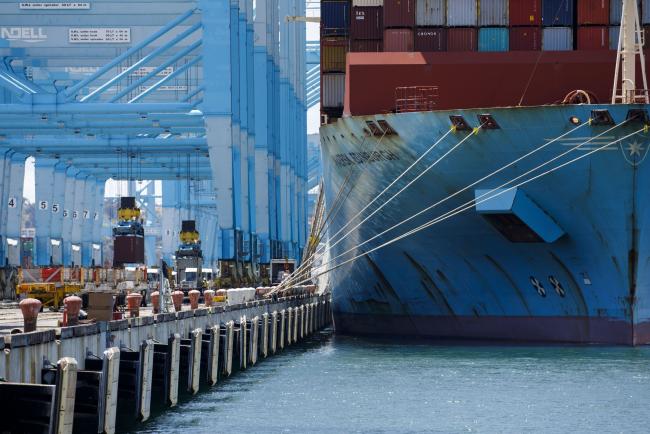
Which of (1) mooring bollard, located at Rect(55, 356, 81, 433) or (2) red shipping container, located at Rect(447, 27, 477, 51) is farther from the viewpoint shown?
(2) red shipping container, located at Rect(447, 27, 477, 51)

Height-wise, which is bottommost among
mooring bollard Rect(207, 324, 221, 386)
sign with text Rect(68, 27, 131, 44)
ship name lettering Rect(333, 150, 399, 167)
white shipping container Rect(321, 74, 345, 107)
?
mooring bollard Rect(207, 324, 221, 386)

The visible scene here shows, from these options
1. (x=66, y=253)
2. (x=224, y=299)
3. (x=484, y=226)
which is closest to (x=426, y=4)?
(x=484, y=226)

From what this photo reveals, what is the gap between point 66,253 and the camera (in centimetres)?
8994

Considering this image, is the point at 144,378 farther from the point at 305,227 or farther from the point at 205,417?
the point at 305,227

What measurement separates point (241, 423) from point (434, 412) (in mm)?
3728

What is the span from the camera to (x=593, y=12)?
132 ft

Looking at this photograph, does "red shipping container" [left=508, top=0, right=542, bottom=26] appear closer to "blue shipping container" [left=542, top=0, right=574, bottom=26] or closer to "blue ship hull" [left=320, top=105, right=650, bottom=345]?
"blue shipping container" [left=542, top=0, right=574, bottom=26]

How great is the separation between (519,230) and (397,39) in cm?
806

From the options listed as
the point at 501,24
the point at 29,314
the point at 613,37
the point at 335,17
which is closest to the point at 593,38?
the point at 613,37

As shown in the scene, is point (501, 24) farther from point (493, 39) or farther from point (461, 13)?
point (461, 13)

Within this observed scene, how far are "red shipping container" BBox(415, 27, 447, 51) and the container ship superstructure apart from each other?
3 cm

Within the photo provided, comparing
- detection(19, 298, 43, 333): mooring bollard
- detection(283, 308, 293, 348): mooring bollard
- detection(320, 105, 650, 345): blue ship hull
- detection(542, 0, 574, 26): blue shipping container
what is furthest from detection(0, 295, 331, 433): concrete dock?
detection(542, 0, 574, 26): blue shipping container

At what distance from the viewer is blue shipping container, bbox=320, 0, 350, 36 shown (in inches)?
1869

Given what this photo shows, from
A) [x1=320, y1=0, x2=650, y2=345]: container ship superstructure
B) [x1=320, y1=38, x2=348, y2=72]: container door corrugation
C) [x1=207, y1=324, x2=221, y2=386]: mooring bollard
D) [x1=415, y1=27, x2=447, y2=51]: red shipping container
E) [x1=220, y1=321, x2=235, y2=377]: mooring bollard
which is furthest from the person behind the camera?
[x1=320, y1=38, x2=348, y2=72]: container door corrugation
